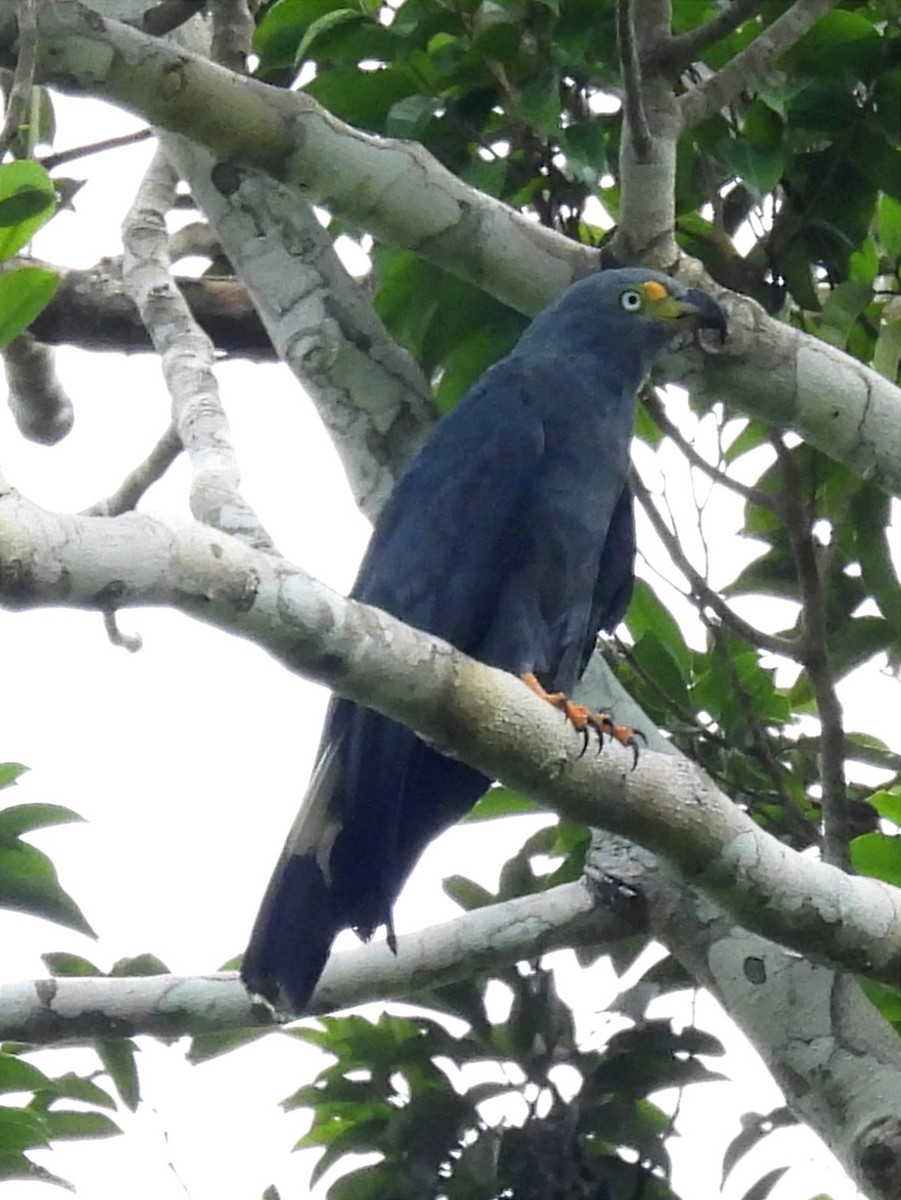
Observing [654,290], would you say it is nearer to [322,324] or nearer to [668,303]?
[668,303]

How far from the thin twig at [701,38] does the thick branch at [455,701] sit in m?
1.32

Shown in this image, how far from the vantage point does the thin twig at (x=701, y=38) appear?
3.08m

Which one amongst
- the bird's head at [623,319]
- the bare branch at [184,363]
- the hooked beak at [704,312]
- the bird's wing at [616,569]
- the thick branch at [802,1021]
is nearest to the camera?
the bare branch at [184,363]

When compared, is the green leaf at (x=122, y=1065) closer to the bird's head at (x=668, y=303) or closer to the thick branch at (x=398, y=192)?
the thick branch at (x=398, y=192)

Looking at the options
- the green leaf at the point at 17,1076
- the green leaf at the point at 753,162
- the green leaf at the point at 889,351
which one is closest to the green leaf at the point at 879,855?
the green leaf at the point at 889,351

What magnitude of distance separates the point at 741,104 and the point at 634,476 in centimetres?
90

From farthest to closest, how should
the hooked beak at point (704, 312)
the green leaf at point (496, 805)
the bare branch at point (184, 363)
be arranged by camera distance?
the green leaf at point (496, 805) < the hooked beak at point (704, 312) < the bare branch at point (184, 363)

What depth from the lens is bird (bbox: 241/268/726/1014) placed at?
3.21 metres

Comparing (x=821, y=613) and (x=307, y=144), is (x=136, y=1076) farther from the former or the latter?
(x=307, y=144)

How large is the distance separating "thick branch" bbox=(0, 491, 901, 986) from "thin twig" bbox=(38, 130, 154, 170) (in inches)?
92.0

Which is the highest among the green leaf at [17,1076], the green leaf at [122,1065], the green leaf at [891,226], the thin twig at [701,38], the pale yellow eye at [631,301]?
the green leaf at [891,226]

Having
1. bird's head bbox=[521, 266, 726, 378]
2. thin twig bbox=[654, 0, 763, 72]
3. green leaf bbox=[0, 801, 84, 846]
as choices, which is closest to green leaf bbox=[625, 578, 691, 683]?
bird's head bbox=[521, 266, 726, 378]

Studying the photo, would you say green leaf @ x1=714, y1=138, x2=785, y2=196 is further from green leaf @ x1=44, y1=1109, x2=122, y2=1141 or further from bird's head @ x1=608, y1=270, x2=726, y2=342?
green leaf @ x1=44, y1=1109, x2=122, y2=1141

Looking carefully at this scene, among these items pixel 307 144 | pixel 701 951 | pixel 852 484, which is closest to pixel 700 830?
pixel 701 951
